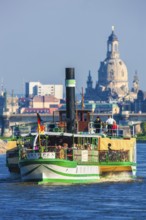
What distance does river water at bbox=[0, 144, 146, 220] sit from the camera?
50.4 meters

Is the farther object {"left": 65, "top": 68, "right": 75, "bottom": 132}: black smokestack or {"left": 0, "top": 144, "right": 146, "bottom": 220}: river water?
{"left": 65, "top": 68, "right": 75, "bottom": 132}: black smokestack

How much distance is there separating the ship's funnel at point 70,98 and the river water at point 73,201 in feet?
14.3

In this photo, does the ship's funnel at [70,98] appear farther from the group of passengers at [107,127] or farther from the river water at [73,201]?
the river water at [73,201]

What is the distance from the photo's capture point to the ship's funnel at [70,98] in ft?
223

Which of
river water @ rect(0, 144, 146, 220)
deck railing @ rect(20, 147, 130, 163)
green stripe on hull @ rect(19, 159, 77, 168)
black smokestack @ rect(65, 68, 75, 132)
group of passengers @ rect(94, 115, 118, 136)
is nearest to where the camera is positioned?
river water @ rect(0, 144, 146, 220)

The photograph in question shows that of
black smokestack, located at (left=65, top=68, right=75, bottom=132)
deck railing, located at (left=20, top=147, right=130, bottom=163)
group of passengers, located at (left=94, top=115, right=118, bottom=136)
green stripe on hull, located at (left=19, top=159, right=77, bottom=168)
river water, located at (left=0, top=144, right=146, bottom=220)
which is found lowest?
river water, located at (left=0, top=144, right=146, bottom=220)

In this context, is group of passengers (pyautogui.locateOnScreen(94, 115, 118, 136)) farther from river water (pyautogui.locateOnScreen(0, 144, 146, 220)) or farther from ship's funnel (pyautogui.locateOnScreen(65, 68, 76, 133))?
river water (pyautogui.locateOnScreen(0, 144, 146, 220))

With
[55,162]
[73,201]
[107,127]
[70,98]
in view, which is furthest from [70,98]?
[73,201]

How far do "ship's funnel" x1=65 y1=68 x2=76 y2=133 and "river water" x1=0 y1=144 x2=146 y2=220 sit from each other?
436 cm

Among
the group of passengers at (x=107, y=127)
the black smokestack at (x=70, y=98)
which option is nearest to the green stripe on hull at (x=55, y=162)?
the black smokestack at (x=70, y=98)

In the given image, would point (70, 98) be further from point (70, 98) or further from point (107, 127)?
point (107, 127)

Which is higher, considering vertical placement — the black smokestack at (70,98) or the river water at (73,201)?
the black smokestack at (70,98)


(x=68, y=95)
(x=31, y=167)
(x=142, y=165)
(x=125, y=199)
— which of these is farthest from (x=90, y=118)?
(x=142, y=165)

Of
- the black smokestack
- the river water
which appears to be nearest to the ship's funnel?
the black smokestack
